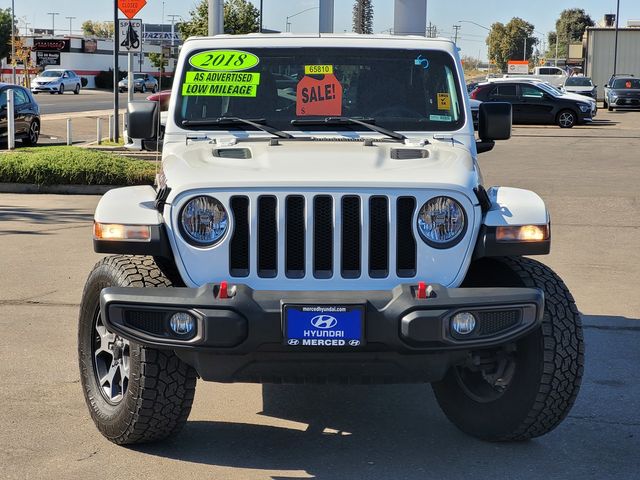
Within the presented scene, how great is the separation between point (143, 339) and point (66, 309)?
381 centimetres

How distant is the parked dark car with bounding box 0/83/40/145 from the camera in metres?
23.2

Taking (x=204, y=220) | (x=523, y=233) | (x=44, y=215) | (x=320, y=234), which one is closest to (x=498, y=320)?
(x=523, y=233)

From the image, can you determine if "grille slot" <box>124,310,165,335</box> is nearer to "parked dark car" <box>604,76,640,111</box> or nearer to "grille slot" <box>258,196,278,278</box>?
"grille slot" <box>258,196,278,278</box>

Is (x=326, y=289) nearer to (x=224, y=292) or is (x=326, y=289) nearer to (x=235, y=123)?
(x=224, y=292)

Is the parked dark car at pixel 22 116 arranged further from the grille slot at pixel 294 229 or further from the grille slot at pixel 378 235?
the grille slot at pixel 378 235

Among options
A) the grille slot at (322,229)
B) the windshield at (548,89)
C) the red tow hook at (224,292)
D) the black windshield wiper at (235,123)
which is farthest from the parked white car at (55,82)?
the red tow hook at (224,292)

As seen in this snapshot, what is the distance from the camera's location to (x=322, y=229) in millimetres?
4738

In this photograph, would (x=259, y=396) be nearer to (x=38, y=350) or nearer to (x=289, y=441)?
(x=289, y=441)

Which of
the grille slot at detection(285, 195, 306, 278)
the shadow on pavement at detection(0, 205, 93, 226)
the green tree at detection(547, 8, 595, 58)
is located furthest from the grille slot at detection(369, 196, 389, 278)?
the green tree at detection(547, 8, 595, 58)

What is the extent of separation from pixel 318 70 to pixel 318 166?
140 centimetres

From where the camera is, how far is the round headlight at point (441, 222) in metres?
4.81

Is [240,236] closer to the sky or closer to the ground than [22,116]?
closer to the sky

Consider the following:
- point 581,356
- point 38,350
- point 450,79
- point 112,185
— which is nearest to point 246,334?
point 581,356

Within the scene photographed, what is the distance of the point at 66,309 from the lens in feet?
27.0
